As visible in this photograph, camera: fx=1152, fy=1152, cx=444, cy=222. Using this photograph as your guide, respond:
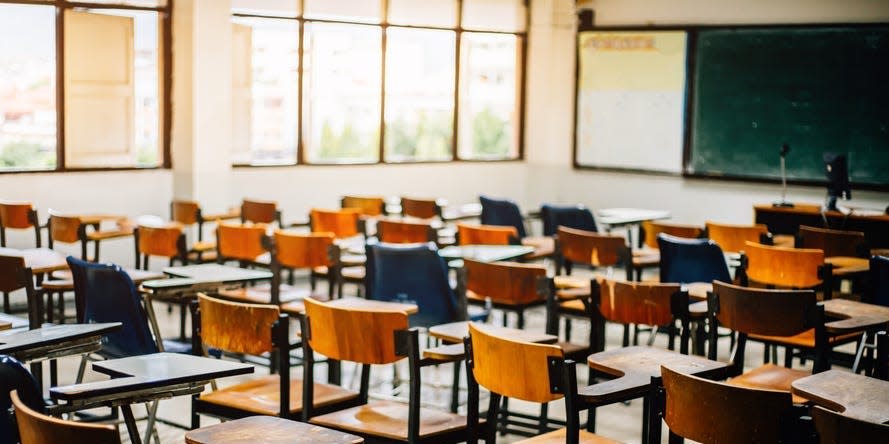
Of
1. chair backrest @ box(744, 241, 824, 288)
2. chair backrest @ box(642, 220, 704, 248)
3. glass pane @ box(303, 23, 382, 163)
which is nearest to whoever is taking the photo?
chair backrest @ box(744, 241, 824, 288)

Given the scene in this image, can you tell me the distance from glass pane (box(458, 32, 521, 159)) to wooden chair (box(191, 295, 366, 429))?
8.53m

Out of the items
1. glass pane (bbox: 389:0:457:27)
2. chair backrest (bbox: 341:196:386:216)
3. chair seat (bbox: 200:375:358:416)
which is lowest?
chair seat (bbox: 200:375:358:416)

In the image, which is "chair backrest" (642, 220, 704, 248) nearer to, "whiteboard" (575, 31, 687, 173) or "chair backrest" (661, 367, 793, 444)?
"whiteboard" (575, 31, 687, 173)

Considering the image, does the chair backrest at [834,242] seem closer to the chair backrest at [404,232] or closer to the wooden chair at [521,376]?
the chair backrest at [404,232]

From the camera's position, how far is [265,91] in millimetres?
11117

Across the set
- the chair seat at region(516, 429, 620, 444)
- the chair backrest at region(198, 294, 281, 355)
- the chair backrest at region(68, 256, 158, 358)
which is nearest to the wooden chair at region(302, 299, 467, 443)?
the chair backrest at region(198, 294, 281, 355)

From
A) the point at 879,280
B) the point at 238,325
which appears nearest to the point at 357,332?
the point at 238,325

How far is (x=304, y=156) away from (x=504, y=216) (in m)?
3.04

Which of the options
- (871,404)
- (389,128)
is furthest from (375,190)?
(871,404)

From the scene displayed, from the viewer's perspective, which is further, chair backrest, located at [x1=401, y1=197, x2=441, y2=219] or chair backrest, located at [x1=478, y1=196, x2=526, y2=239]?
chair backrest, located at [x1=401, y1=197, x2=441, y2=219]

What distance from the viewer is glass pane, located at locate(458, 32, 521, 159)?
42.1ft

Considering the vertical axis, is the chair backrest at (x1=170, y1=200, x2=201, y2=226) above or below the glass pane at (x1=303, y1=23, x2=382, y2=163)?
below

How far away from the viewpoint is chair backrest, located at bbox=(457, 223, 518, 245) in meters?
7.59

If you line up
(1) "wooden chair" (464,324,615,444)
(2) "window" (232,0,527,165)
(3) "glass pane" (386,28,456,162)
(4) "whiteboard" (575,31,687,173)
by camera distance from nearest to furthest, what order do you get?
(1) "wooden chair" (464,324,615,444) < (2) "window" (232,0,527,165) < (4) "whiteboard" (575,31,687,173) < (3) "glass pane" (386,28,456,162)
